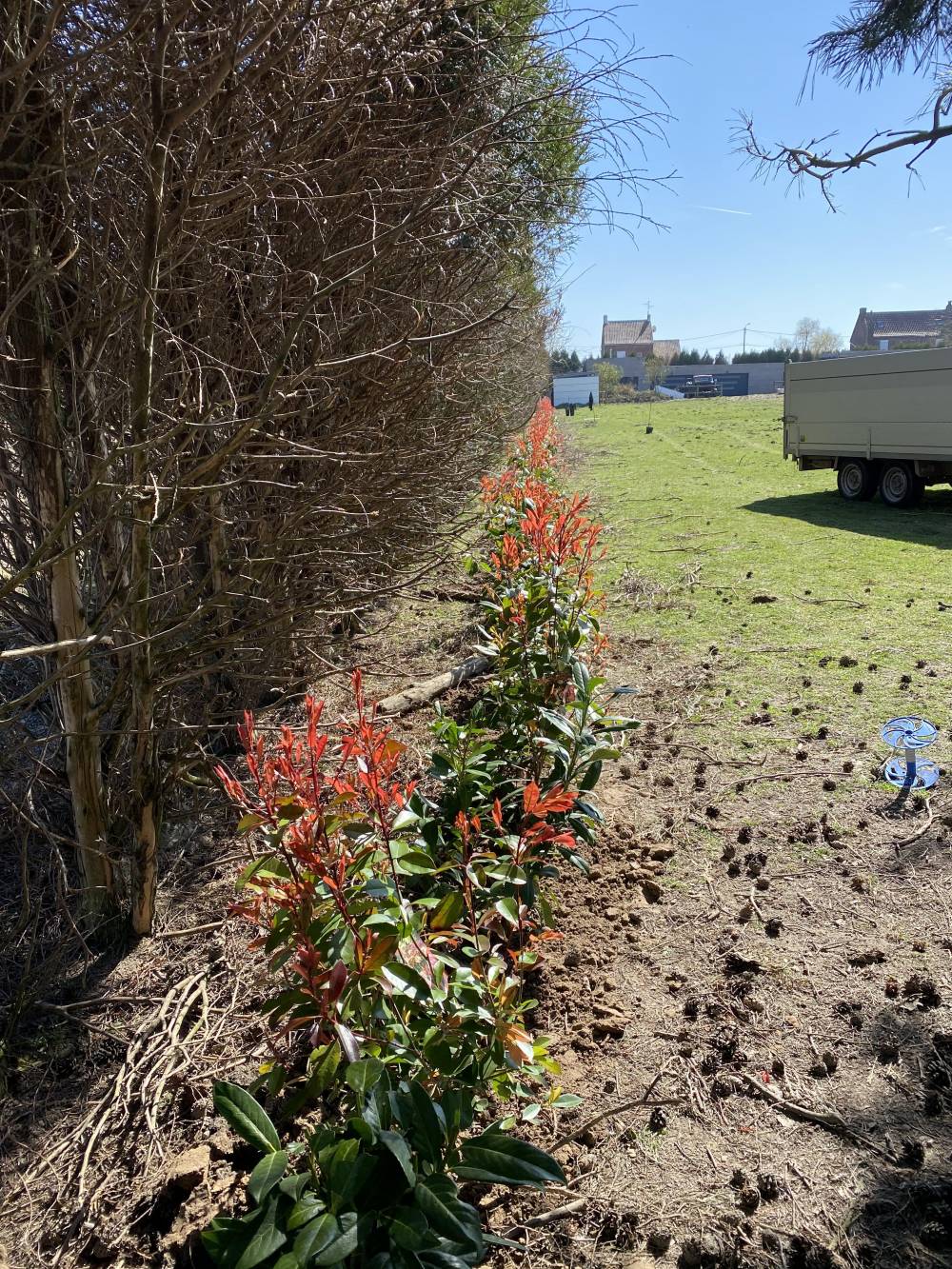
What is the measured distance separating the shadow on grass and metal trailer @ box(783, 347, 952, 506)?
0.37 m

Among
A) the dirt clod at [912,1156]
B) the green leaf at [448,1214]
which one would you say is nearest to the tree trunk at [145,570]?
the green leaf at [448,1214]

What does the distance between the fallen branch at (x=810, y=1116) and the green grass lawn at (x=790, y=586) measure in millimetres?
2448

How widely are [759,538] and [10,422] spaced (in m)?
8.67

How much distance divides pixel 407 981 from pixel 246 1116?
36 centimetres

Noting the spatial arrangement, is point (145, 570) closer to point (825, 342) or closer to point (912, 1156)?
point (912, 1156)

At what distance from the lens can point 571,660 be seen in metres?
3.29

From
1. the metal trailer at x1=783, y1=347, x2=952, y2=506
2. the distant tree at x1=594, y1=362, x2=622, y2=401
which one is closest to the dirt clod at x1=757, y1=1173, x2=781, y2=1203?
the metal trailer at x1=783, y1=347, x2=952, y2=506

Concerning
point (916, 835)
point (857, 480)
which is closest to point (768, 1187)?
point (916, 835)

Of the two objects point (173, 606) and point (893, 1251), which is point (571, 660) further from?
point (893, 1251)

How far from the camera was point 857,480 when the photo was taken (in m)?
12.5

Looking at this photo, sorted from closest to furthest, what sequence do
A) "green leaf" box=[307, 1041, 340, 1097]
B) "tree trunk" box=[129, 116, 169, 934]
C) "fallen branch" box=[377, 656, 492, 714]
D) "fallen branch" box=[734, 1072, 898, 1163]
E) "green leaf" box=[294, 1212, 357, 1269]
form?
"green leaf" box=[294, 1212, 357, 1269] → "green leaf" box=[307, 1041, 340, 1097] → "tree trunk" box=[129, 116, 169, 934] → "fallen branch" box=[734, 1072, 898, 1163] → "fallen branch" box=[377, 656, 492, 714]

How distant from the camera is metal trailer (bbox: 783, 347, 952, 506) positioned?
10703 millimetres

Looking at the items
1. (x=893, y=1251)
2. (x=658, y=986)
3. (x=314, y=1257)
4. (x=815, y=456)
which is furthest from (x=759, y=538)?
(x=314, y=1257)

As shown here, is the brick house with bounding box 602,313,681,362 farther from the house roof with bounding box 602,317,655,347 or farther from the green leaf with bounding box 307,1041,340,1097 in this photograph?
the green leaf with bounding box 307,1041,340,1097
